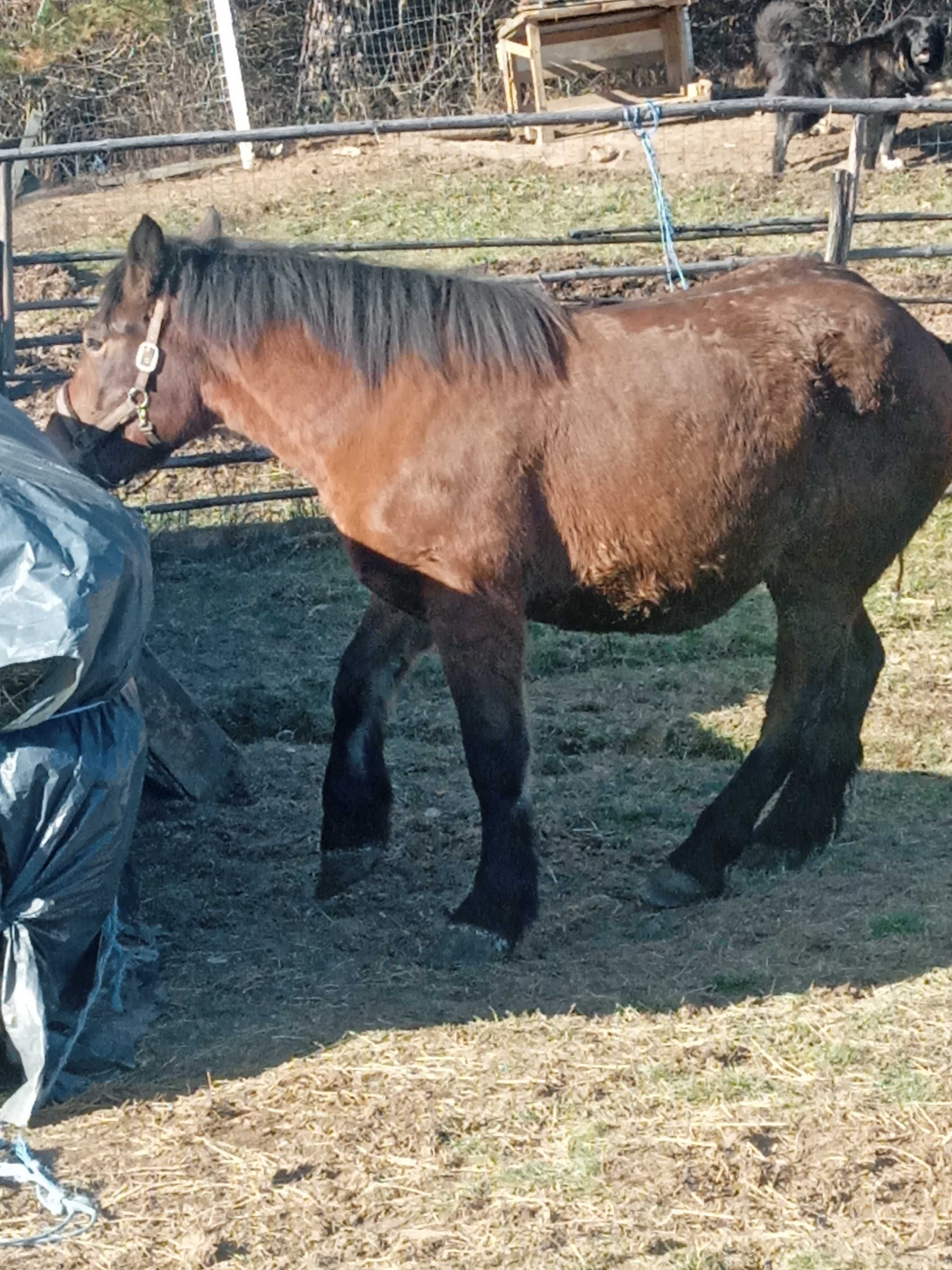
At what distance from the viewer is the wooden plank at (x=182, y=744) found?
5.42 metres

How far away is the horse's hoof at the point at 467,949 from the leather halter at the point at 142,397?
1724mm

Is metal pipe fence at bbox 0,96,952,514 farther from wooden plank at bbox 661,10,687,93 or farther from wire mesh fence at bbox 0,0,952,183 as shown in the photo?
wooden plank at bbox 661,10,687,93

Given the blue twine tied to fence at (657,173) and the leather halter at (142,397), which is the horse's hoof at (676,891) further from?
the blue twine tied to fence at (657,173)

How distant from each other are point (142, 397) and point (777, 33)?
12.7m

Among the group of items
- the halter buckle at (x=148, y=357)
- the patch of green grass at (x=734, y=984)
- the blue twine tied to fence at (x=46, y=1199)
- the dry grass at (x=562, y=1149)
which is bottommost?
the patch of green grass at (x=734, y=984)

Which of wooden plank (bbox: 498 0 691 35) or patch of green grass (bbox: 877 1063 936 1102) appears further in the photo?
wooden plank (bbox: 498 0 691 35)

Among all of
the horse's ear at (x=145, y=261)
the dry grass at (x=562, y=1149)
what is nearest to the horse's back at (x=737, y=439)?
the horse's ear at (x=145, y=261)

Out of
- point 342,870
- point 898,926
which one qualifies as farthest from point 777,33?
point 898,926

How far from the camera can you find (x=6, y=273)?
8.00 meters

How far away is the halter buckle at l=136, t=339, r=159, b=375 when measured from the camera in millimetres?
4547

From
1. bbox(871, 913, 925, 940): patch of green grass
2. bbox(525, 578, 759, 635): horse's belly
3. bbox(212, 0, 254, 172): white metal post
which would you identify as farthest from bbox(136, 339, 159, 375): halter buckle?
bbox(212, 0, 254, 172): white metal post

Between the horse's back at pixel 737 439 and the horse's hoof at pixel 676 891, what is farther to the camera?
the horse's hoof at pixel 676 891

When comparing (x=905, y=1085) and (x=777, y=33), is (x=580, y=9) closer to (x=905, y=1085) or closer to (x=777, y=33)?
(x=777, y=33)

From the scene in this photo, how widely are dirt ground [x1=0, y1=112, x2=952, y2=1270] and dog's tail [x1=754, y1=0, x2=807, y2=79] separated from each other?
9.60m
